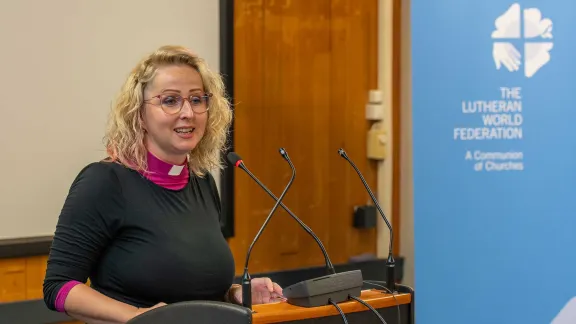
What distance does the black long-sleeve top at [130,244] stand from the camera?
1698mm

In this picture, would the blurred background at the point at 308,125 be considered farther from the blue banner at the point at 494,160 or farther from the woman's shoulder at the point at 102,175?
the woman's shoulder at the point at 102,175

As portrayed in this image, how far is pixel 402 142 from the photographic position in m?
3.79

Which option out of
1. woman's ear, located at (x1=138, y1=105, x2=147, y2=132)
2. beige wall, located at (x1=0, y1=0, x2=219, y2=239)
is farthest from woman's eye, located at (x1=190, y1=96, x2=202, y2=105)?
beige wall, located at (x1=0, y1=0, x2=219, y2=239)

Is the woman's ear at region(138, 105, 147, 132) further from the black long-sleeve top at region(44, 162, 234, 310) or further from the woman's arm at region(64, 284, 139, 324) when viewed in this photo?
the woman's arm at region(64, 284, 139, 324)

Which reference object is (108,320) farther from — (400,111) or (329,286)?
(400,111)

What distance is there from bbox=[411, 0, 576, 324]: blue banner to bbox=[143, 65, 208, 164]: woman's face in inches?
53.4

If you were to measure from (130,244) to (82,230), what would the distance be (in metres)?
0.12

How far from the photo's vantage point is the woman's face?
185 centimetres

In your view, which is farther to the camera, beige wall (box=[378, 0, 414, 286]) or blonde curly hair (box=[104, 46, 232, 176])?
beige wall (box=[378, 0, 414, 286])

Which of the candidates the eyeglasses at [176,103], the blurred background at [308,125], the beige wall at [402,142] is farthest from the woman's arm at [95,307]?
the beige wall at [402,142]

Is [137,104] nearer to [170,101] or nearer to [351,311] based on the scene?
[170,101]

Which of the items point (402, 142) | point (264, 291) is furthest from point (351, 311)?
point (402, 142)

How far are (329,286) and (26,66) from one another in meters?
1.76

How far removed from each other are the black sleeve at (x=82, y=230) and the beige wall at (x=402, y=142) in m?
2.18
